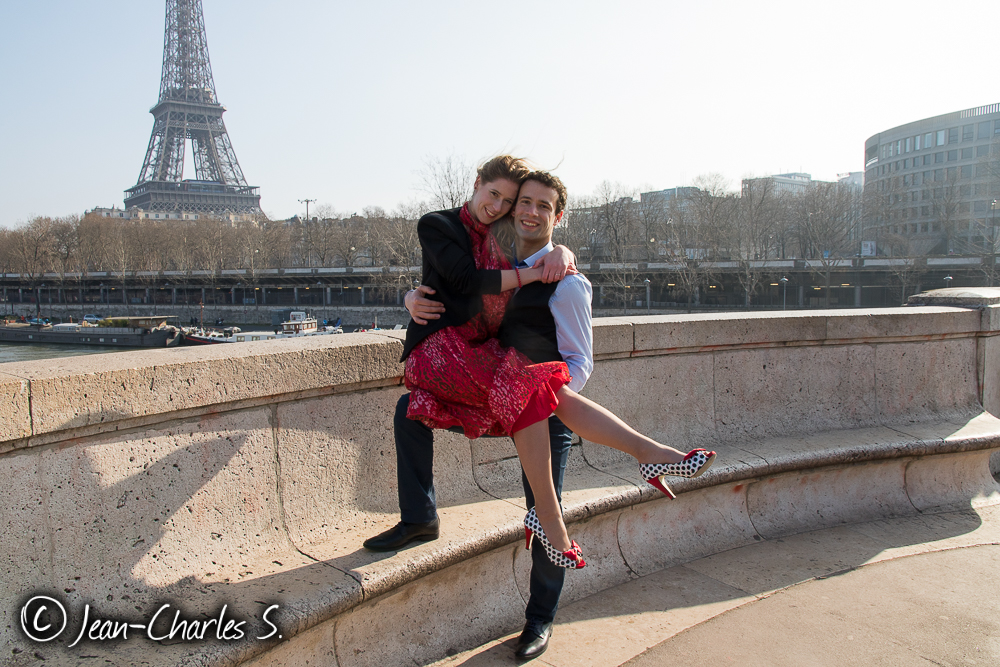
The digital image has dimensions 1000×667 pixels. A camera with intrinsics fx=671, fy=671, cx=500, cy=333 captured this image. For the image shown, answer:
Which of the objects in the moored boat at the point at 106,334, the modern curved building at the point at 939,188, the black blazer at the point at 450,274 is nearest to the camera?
the black blazer at the point at 450,274

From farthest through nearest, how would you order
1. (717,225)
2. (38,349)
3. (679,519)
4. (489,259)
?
(717,225), (38,349), (679,519), (489,259)

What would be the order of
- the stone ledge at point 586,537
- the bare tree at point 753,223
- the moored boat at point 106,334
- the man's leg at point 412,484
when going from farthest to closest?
the bare tree at point 753,223 < the moored boat at point 106,334 < the man's leg at point 412,484 < the stone ledge at point 586,537

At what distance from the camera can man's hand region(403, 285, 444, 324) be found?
2.40 metres

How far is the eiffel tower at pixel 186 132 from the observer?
356 feet

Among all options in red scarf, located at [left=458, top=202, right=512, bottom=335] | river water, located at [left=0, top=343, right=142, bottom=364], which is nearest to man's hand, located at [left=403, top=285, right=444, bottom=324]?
red scarf, located at [left=458, top=202, right=512, bottom=335]

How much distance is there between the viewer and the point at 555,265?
2.34 m

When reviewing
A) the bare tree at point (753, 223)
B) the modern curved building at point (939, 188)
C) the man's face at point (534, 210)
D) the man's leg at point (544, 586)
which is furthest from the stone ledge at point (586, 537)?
the modern curved building at point (939, 188)

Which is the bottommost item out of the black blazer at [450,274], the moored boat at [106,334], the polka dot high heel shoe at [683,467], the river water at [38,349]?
the river water at [38,349]

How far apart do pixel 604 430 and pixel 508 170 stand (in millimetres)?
988

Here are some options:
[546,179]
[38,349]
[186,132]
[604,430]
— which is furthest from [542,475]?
[186,132]

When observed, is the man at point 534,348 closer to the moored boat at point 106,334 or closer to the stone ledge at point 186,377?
the stone ledge at point 186,377

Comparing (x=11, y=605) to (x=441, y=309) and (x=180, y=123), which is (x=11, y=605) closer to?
(x=441, y=309)

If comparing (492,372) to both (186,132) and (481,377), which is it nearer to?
(481,377)

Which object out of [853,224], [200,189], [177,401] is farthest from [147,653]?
[200,189]
